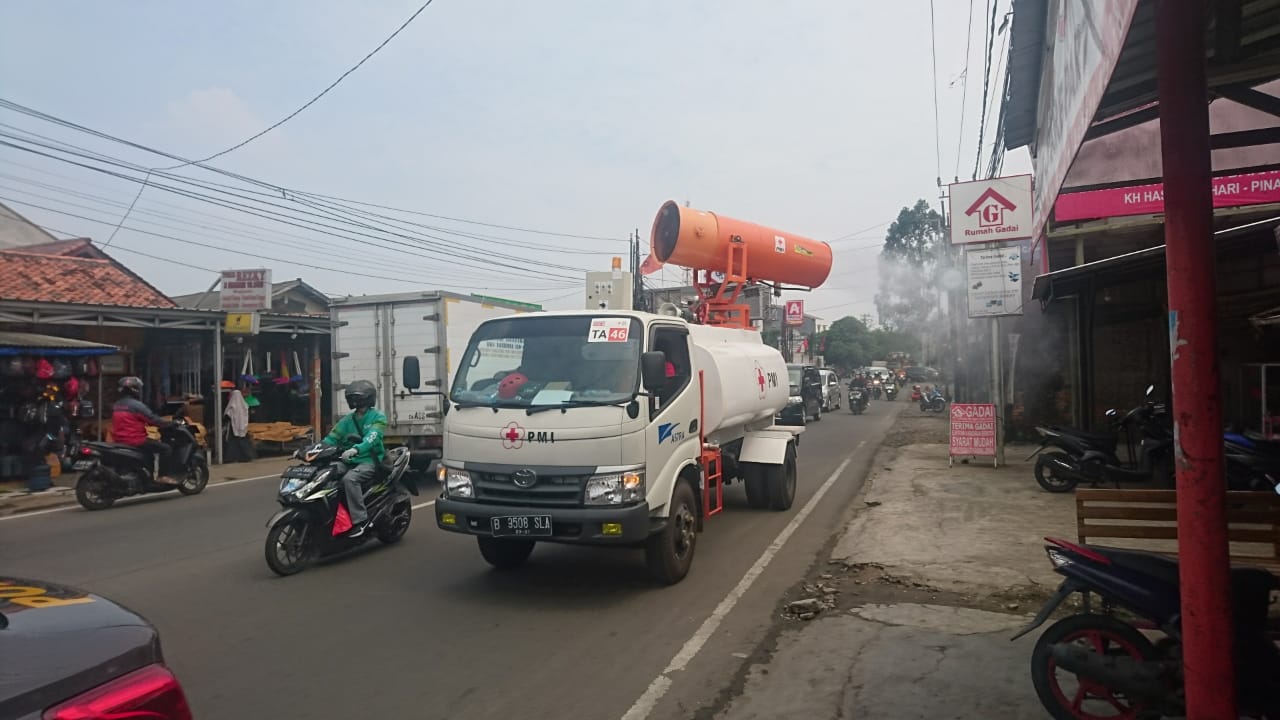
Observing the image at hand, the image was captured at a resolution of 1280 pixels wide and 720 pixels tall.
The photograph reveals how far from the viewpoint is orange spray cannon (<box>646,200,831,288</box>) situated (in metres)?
9.27

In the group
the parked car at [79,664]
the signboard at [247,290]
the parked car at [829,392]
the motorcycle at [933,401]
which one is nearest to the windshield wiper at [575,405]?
the parked car at [79,664]

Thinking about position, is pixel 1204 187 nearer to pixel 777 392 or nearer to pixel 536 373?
pixel 536 373

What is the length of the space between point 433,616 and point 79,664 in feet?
14.0

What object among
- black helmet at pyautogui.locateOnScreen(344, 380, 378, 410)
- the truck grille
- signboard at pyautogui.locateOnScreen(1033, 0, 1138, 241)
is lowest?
the truck grille

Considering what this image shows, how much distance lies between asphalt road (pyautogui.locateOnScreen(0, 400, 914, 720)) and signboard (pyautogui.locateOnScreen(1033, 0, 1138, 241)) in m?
3.30

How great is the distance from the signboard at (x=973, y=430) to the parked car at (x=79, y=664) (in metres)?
13.0

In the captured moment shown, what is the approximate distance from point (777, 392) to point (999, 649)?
591cm

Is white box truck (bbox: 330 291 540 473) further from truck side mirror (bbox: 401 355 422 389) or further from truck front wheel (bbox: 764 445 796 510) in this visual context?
truck front wheel (bbox: 764 445 796 510)

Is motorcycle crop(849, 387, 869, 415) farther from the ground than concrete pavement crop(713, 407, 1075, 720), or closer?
farther from the ground

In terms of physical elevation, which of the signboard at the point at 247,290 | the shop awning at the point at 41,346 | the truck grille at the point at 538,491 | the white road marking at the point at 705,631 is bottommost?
the white road marking at the point at 705,631

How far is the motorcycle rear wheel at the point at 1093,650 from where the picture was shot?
144 inches

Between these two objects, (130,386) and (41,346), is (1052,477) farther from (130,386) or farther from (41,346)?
(41,346)

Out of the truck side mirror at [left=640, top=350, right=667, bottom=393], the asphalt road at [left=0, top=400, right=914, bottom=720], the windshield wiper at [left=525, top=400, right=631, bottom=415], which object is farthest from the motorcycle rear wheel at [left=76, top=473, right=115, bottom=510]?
the truck side mirror at [left=640, top=350, right=667, bottom=393]

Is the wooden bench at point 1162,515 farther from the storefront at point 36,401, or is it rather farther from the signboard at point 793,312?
the signboard at point 793,312
